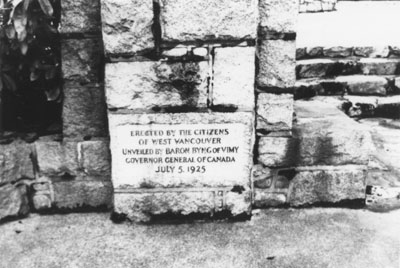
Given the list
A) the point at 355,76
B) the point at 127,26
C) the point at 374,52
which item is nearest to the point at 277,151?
the point at 127,26

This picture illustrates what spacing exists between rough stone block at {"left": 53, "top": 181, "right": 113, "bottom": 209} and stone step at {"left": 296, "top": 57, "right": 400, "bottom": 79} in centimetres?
241

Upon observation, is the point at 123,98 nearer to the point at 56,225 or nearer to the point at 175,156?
the point at 175,156

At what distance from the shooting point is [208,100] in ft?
7.97

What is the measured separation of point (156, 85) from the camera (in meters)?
2.40

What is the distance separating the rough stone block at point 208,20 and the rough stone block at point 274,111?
447 millimetres

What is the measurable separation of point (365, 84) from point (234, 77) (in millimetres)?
2382

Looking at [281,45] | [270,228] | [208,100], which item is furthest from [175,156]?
[281,45]

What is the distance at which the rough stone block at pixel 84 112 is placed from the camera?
261cm

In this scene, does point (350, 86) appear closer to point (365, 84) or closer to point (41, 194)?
point (365, 84)

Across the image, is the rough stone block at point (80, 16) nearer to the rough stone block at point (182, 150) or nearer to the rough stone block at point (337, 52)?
the rough stone block at point (182, 150)

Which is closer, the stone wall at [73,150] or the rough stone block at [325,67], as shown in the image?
the stone wall at [73,150]

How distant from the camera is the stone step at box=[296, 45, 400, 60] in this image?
4.57 meters

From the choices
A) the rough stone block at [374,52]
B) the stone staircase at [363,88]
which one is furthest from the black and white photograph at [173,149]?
the rough stone block at [374,52]

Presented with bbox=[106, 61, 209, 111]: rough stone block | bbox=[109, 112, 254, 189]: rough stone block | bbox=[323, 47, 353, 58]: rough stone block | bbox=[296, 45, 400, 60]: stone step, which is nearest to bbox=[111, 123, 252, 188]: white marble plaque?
bbox=[109, 112, 254, 189]: rough stone block
